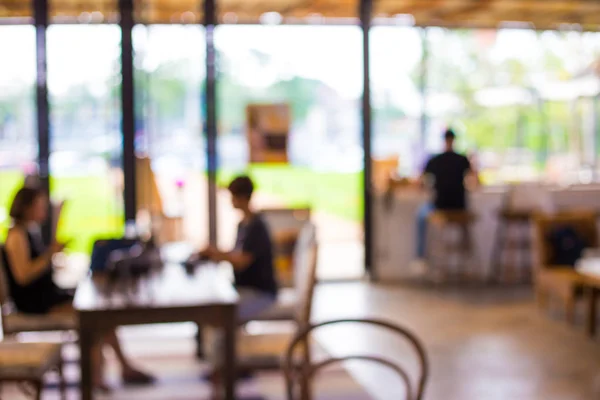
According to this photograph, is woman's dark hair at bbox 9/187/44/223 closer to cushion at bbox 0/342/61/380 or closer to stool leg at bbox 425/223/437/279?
cushion at bbox 0/342/61/380

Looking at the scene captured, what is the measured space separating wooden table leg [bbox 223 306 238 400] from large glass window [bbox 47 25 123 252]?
16.0 feet

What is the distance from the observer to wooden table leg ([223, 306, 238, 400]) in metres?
4.07

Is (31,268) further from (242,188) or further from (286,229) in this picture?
(286,229)

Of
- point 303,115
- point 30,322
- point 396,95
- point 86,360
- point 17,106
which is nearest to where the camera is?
point 86,360

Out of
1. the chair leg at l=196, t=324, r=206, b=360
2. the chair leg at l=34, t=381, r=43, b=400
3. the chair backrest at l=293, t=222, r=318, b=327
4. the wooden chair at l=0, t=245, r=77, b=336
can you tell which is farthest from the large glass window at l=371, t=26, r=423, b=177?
the chair leg at l=34, t=381, r=43, b=400

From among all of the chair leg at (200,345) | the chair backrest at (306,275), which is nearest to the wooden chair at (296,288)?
the chair backrest at (306,275)

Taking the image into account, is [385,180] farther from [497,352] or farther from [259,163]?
[497,352]

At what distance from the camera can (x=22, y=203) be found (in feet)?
16.6

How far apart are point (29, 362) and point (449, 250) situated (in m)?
5.76

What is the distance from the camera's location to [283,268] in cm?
876

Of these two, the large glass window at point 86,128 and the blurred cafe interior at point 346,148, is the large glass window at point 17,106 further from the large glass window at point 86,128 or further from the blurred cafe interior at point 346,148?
the large glass window at point 86,128

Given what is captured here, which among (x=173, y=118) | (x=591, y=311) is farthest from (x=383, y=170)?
(x=591, y=311)

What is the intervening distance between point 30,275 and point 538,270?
4354 mm

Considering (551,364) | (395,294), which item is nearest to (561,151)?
(395,294)
